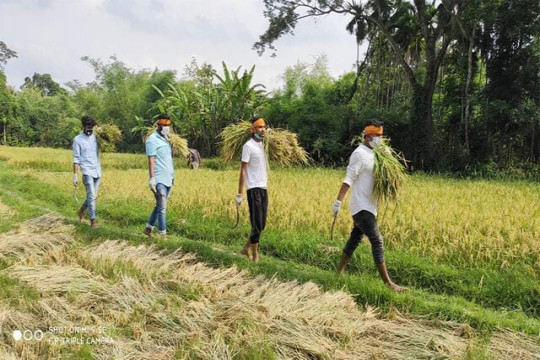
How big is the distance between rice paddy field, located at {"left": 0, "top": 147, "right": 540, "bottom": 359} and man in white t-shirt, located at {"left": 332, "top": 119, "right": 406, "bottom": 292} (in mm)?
331

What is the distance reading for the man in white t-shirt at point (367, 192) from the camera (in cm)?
414

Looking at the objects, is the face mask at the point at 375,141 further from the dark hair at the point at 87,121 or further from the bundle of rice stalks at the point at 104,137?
the bundle of rice stalks at the point at 104,137

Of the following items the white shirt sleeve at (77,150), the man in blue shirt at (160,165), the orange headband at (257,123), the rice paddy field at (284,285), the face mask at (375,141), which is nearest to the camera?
the rice paddy field at (284,285)

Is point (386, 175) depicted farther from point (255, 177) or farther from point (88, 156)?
point (88, 156)

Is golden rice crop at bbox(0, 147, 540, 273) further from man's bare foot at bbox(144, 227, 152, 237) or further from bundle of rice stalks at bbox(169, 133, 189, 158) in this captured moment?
man's bare foot at bbox(144, 227, 152, 237)

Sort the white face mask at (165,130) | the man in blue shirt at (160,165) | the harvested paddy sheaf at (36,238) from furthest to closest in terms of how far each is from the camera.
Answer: the white face mask at (165,130) < the man in blue shirt at (160,165) < the harvested paddy sheaf at (36,238)

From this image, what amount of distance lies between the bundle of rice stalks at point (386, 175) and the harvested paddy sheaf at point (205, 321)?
3.78 ft

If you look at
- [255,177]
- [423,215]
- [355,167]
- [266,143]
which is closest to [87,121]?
[266,143]

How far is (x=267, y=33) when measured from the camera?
59.1ft

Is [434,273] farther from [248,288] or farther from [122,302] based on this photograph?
[122,302]

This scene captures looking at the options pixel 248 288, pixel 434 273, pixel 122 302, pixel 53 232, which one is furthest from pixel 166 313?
pixel 53 232

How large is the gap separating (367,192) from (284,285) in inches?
50.4

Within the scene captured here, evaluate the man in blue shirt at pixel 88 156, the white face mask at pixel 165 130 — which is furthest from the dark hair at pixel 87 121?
the white face mask at pixel 165 130

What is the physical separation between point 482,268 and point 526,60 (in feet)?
44.7
